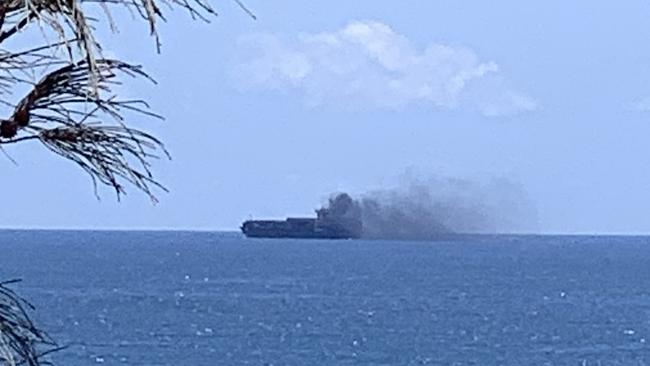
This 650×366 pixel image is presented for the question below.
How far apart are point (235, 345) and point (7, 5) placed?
51650 mm

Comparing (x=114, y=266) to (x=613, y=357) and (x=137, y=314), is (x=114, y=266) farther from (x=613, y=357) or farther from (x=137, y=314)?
(x=613, y=357)

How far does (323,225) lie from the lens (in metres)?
158

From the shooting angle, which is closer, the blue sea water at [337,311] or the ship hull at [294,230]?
the blue sea water at [337,311]

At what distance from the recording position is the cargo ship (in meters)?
152

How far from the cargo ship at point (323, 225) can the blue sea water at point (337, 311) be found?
24556 millimetres

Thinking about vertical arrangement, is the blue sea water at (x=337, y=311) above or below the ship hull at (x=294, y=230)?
below

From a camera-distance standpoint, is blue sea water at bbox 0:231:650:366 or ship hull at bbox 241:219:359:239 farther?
ship hull at bbox 241:219:359:239

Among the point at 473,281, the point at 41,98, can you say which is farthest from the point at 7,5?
the point at 473,281

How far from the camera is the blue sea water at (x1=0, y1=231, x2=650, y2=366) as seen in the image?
5216 cm

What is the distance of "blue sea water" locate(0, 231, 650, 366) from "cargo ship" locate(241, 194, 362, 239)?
24556mm

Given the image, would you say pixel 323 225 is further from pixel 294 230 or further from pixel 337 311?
pixel 337 311

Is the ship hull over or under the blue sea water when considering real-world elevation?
over

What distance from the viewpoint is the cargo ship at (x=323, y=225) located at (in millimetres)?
152250

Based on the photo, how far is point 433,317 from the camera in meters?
67.7
